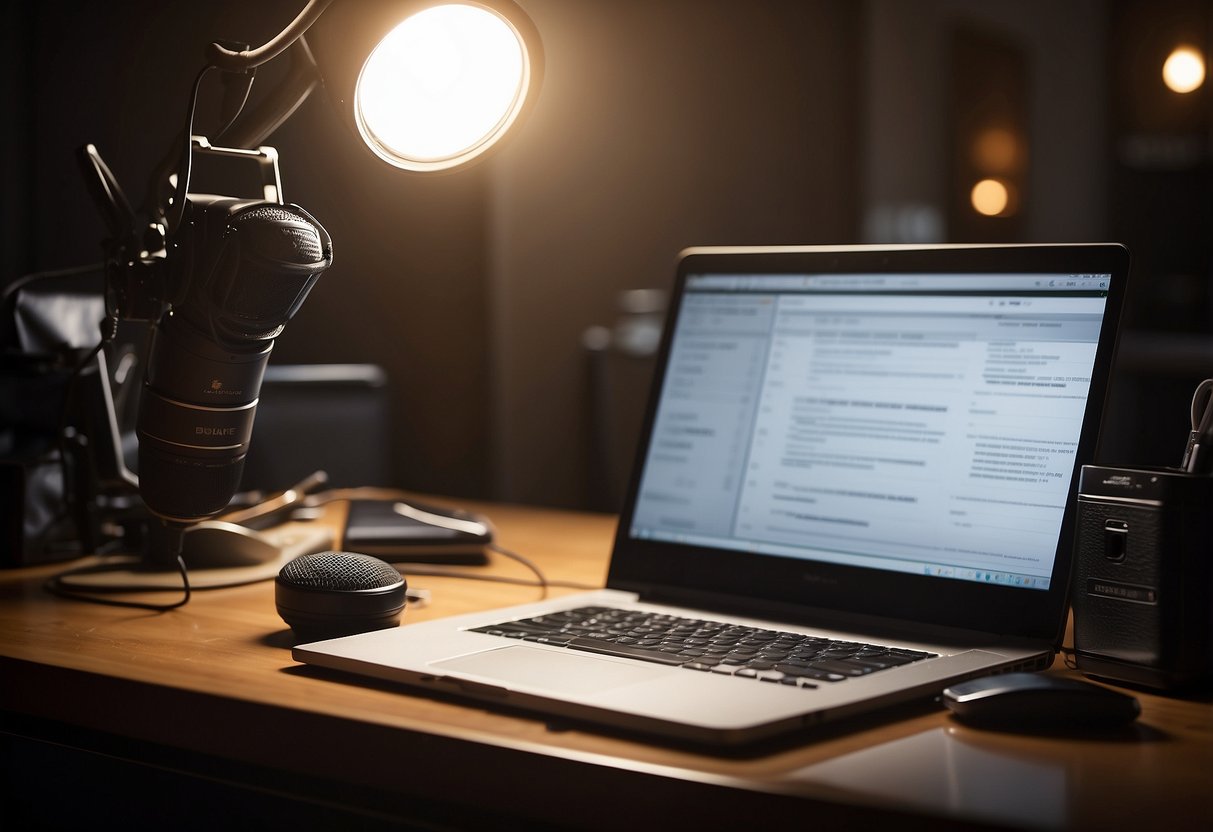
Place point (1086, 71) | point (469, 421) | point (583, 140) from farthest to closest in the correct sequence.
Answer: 1. point (1086, 71)
2. point (583, 140)
3. point (469, 421)

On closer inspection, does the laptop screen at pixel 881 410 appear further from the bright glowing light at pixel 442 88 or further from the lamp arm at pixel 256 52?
the lamp arm at pixel 256 52

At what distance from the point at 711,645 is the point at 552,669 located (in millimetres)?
119

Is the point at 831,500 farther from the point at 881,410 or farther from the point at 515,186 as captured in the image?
the point at 515,186

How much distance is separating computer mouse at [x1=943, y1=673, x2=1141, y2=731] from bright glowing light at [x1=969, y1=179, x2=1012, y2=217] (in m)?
4.77

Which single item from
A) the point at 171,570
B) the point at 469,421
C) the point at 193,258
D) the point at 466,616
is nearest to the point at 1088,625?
the point at 466,616

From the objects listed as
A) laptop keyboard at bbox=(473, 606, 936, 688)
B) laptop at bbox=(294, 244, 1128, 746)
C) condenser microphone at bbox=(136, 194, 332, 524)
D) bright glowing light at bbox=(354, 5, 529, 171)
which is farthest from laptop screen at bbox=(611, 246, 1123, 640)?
condenser microphone at bbox=(136, 194, 332, 524)

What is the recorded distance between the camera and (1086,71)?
6.02 m

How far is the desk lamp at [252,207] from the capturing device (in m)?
0.87

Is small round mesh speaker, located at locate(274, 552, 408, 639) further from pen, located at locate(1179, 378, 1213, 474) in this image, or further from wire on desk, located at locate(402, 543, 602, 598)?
pen, located at locate(1179, 378, 1213, 474)

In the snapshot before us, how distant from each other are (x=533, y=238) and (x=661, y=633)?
2.21 m

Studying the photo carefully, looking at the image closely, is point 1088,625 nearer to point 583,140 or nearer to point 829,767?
point 829,767

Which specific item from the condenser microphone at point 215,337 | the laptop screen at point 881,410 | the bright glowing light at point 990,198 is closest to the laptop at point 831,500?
the laptop screen at point 881,410

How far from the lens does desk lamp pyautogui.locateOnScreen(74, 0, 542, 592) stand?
2.85 feet

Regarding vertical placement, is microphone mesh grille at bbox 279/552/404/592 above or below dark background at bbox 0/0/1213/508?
below
